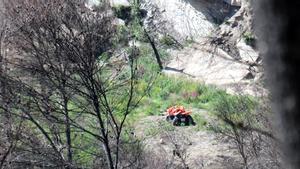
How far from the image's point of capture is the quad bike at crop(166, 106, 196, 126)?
906 inches

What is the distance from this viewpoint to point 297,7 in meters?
0.90

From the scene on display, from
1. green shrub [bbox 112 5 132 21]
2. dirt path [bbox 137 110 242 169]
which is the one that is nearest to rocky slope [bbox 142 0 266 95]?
green shrub [bbox 112 5 132 21]

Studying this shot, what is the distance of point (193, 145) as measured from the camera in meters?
22.0

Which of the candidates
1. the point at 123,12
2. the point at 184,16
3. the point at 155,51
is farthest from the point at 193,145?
the point at 123,12

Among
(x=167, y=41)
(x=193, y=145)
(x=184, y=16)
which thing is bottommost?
(x=193, y=145)

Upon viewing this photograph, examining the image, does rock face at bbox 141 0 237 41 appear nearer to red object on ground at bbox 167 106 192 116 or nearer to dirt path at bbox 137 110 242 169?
red object on ground at bbox 167 106 192 116

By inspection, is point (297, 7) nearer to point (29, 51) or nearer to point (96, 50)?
point (96, 50)

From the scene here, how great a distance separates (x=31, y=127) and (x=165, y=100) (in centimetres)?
1045

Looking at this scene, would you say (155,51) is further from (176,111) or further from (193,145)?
(193,145)

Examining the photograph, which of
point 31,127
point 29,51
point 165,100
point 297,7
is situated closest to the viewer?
point 297,7

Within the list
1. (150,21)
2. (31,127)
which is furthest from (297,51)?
(150,21)

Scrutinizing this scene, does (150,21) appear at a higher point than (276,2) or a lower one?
higher

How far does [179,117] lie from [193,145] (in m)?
1.31

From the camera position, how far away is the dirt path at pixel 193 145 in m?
20.2
